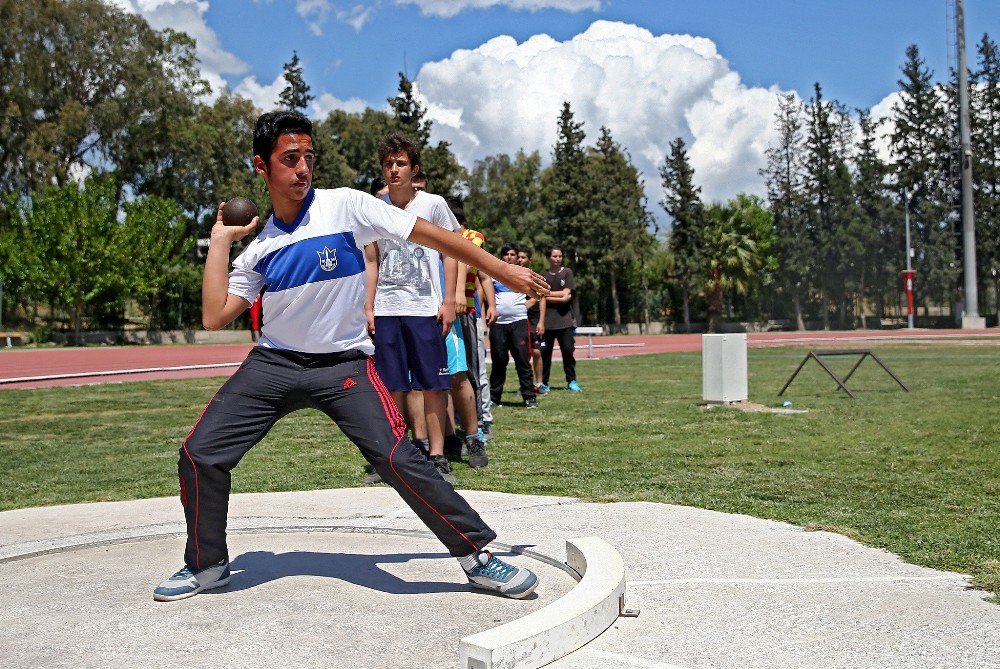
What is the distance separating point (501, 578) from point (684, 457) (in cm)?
442

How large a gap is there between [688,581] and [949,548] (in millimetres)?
1464

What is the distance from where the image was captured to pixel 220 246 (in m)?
4.22

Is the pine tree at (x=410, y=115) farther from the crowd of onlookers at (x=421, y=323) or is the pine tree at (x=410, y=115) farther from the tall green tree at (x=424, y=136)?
the crowd of onlookers at (x=421, y=323)

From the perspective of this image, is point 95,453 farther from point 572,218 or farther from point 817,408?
point 572,218

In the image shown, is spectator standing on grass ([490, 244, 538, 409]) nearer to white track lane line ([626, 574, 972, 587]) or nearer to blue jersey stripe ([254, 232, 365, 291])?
white track lane line ([626, 574, 972, 587])

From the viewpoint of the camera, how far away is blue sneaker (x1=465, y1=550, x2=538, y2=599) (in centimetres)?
414

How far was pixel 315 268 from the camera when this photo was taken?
4.19 metres

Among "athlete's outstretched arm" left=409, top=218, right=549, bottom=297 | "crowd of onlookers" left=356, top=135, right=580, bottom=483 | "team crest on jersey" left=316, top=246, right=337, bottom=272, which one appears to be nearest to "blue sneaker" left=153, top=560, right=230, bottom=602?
"team crest on jersey" left=316, top=246, right=337, bottom=272

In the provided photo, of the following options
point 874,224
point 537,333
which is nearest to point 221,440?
point 537,333

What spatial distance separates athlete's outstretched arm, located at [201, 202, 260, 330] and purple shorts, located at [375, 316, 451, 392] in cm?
275

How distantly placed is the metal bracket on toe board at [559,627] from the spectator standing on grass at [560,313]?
10.2 m

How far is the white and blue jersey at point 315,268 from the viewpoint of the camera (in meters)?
4.19

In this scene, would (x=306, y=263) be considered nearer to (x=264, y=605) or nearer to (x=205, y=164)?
(x=264, y=605)

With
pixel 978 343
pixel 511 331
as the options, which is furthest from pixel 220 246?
pixel 978 343
